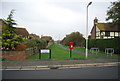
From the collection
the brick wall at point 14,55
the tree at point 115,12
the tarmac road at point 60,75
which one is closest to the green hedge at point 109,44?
the tree at point 115,12

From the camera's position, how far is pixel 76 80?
15.3 ft

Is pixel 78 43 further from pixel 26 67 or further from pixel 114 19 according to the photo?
pixel 26 67

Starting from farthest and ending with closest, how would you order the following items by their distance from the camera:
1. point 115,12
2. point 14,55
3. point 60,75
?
point 115,12 < point 14,55 < point 60,75

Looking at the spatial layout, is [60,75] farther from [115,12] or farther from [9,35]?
[115,12]

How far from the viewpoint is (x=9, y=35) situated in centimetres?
984

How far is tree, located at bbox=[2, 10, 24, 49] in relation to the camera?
32.0ft

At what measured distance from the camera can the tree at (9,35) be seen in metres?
9.74

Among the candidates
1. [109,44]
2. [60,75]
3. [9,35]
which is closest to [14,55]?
[9,35]

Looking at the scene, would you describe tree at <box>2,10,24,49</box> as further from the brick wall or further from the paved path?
the paved path

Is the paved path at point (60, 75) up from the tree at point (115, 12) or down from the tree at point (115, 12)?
down

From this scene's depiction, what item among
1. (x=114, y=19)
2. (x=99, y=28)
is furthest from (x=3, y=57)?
Answer: (x=99, y=28)

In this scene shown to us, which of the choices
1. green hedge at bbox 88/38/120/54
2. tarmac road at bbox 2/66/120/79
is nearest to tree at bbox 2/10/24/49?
tarmac road at bbox 2/66/120/79

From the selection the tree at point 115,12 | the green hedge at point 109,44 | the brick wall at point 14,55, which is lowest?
the brick wall at point 14,55

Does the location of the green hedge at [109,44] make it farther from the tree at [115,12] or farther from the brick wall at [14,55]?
the brick wall at [14,55]
